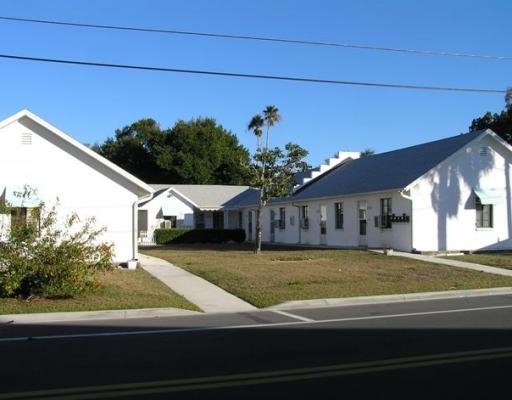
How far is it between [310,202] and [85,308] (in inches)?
935

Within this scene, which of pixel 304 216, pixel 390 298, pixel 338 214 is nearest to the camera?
pixel 390 298

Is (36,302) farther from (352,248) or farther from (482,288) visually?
(352,248)

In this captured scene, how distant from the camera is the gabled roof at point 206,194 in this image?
48.5 meters

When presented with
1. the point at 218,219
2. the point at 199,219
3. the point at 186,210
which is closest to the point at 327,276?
the point at 186,210

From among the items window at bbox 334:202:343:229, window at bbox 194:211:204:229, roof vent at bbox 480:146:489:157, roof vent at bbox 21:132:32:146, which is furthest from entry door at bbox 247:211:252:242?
roof vent at bbox 21:132:32:146

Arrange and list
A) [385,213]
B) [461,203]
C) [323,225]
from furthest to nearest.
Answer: [323,225] → [385,213] → [461,203]

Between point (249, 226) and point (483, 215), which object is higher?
point (483, 215)

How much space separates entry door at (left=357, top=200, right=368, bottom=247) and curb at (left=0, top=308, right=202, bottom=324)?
60.7 ft

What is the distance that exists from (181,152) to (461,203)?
46.0m

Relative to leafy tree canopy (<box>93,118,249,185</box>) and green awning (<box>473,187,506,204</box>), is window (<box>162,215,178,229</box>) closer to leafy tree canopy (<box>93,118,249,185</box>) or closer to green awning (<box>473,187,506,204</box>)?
leafy tree canopy (<box>93,118,249,185</box>)

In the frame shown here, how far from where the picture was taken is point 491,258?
81.1 ft

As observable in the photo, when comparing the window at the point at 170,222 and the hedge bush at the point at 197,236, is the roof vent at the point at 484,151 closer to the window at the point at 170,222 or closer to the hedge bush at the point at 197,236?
the hedge bush at the point at 197,236

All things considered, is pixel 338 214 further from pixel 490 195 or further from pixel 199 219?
pixel 199 219

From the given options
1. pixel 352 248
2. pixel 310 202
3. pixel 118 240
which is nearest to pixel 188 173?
pixel 310 202
